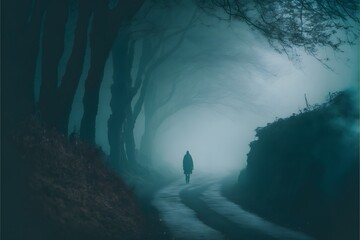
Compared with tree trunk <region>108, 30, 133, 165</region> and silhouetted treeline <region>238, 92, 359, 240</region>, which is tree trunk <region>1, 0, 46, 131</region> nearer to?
silhouetted treeline <region>238, 92, 359, 240</region>

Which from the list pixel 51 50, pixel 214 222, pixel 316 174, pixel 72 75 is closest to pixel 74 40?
pixel 51 50

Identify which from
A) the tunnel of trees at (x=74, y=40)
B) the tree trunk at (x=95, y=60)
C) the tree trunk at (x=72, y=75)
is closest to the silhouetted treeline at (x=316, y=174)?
the tunnel of trees at (x=74, y=40)

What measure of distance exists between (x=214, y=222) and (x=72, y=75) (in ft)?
19.2

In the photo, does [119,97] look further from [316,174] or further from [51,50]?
[316,174]

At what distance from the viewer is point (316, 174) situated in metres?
12.4

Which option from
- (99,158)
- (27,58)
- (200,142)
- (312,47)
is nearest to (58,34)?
(27,58)

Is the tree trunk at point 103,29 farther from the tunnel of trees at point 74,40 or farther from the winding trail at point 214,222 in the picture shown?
the winding trail at point 214,222

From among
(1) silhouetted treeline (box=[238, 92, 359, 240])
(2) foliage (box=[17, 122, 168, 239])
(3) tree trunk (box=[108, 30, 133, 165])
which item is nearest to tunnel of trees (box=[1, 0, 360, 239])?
(2) foliage (box=[17, 122, 168, 239])

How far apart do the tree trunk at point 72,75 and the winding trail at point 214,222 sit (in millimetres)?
4136

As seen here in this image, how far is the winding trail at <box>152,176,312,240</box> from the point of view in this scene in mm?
10084

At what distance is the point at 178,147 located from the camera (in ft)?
305

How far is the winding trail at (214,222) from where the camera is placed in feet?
33.1

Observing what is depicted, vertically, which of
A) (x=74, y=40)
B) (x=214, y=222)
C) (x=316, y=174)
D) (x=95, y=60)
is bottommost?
(x=214, y=222)

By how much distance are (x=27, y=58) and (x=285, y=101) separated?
124ft
